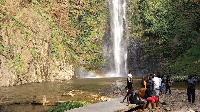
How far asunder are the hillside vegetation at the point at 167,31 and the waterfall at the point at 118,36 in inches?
97.2

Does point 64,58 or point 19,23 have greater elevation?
point 19,23

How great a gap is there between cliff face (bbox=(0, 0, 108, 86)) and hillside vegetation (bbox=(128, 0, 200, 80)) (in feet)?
53.4

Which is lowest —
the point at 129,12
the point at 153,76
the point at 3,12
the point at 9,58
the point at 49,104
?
the point at 49,104

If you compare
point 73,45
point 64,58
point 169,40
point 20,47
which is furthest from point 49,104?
point 169,40

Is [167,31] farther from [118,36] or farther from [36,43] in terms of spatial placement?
[36,43]

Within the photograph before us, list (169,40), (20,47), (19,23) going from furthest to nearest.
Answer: (169,40)
(19,23)
(20,47)

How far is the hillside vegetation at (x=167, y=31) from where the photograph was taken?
51.4m

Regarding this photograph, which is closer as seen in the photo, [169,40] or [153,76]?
[153,76]

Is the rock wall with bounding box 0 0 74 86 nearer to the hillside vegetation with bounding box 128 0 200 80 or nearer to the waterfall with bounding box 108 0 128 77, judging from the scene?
the waterfall with bounding box 108 0 128 77

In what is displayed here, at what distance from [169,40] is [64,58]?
81.4 feet

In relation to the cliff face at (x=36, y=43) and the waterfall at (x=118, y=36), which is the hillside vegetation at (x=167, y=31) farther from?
the cliff face at (x=36, y=43)

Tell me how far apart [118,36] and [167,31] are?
1255 centimetres

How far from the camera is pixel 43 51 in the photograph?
44.7m

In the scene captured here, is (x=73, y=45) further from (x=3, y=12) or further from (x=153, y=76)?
(x=153, y=76)
